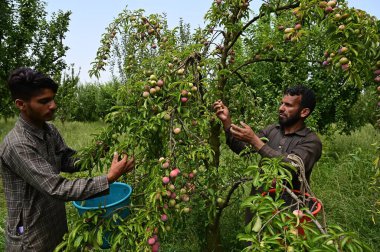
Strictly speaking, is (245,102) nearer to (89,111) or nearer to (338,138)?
(338,138)

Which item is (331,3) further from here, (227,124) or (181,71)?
(227,124)

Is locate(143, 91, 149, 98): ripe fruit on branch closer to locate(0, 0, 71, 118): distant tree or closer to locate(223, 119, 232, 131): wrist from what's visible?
locate(223, 119, 232, 131): wrist

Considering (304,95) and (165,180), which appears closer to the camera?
(165,180)

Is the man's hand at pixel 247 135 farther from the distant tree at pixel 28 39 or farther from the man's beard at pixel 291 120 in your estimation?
the distant tree at pixel 28 39

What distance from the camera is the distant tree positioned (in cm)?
570

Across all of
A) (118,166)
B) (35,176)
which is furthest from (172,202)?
(35,176)

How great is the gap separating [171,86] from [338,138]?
6.54 metres

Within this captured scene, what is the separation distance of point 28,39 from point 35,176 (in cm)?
524

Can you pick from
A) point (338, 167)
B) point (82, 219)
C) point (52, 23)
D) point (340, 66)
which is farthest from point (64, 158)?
point (52, 23)

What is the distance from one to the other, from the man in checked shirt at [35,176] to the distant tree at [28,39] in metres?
4.50

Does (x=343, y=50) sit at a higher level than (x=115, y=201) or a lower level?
higher

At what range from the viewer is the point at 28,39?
236 inches

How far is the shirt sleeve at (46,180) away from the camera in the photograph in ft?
5.15

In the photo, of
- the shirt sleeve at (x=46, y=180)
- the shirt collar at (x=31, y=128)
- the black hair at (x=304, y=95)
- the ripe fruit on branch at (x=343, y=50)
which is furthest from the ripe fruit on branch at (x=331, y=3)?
the shirt collar at (x=31, y=128)
